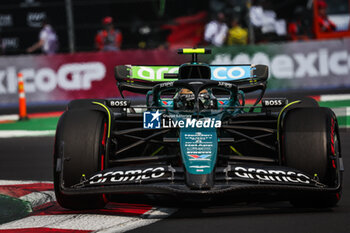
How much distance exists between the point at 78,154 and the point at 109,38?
1413cm

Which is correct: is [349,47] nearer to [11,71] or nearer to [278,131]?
[11,71]

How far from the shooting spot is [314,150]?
20.3 feet

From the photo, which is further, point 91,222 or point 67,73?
point 67,73

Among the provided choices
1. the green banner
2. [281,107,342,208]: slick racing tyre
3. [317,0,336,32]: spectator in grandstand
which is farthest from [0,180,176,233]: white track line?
[317,0,336,32]: spectator in grandstand

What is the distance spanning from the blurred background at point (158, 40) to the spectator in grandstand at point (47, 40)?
3cm

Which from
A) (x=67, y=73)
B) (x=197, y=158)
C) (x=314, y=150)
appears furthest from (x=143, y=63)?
(x=197, y=158)

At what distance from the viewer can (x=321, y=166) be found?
20.2 ft

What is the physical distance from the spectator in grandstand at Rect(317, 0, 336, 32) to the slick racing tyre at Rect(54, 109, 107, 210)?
1574 centimetres

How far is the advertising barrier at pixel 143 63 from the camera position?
62.4ft

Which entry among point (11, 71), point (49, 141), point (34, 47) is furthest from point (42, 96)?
point (49, 141)

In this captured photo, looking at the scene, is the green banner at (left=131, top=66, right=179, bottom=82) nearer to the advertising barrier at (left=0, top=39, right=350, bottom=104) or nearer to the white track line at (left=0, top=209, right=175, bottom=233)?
the white track line at (left=0, top=209, right=175, bottom=233)

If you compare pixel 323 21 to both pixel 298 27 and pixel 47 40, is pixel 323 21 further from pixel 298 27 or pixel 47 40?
pixel 47 40

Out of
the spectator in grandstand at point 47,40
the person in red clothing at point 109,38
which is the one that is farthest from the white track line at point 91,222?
the spectator in grandstand at point 47,40

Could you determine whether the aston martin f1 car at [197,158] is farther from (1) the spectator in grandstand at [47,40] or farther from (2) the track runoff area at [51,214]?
(1) the spectator in grandstand at [47,40]
